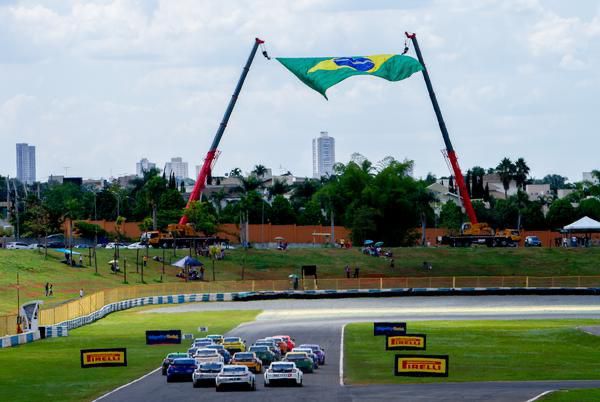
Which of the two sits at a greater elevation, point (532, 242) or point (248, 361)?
point (532, 242)

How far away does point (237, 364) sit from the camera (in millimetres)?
56219

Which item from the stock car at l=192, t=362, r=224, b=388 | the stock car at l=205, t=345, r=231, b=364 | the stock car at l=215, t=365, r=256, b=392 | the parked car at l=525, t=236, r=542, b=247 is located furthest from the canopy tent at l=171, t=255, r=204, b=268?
the stock car at l=215, t=365, r=256, b=392

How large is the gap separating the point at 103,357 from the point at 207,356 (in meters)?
8.53

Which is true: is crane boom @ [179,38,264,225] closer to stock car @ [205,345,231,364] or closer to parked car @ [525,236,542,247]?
parked car @ [525,236,542,247]

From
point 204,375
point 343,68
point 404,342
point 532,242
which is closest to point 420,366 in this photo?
point 204,375

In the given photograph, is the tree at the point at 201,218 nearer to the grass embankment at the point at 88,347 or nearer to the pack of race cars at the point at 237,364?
the grass embankment at the point at 88,347

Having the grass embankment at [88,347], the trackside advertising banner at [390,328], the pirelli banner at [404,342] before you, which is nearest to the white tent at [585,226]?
the grass embankment at [88,347]

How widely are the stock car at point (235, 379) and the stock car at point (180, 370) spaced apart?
407 cm

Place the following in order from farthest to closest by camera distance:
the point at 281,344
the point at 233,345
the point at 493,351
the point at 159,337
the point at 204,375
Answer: the point at 159,337 → the point at 493,351 → the point at 281,344 → the point at 233,345 → the point at 204,375

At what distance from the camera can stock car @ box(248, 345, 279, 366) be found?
201ft

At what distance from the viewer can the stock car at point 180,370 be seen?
177 ft

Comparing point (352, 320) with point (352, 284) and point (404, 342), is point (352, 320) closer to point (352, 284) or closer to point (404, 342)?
point (404, 342)

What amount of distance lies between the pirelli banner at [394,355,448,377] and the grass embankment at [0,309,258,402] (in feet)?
38.3

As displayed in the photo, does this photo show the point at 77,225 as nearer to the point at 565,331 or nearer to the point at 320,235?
the point at 320,235
